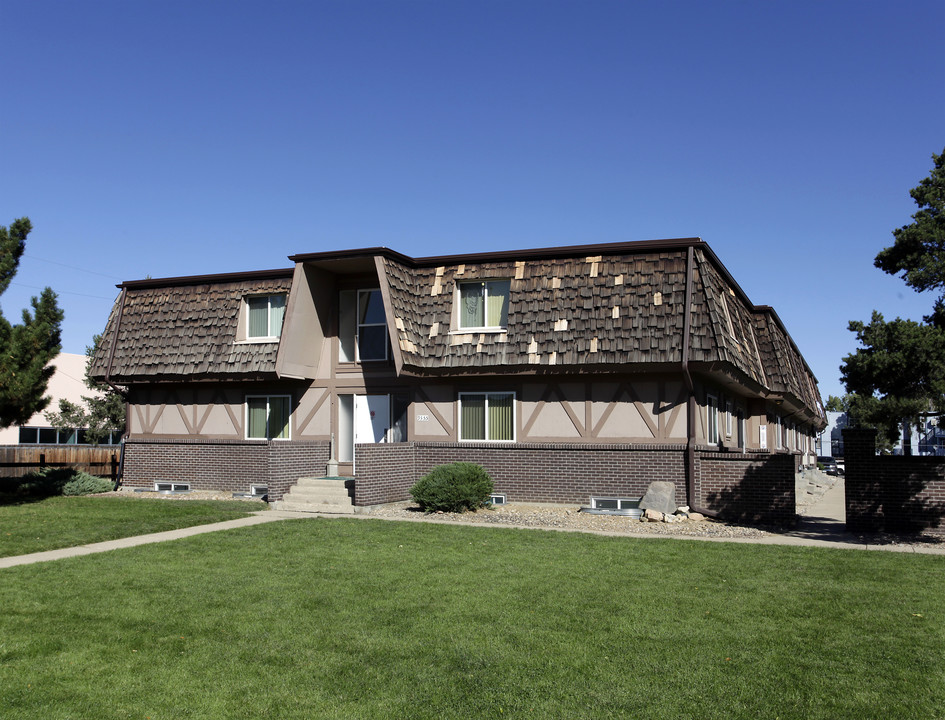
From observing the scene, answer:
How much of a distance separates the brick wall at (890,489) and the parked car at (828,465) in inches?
1261

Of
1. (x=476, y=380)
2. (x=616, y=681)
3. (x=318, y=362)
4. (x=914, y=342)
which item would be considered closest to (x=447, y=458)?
(x=476, y=380)

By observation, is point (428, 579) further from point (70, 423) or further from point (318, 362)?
point (70, 423)

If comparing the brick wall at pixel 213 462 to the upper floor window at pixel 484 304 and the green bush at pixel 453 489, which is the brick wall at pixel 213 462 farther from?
the upper floor window at pixel 484 304

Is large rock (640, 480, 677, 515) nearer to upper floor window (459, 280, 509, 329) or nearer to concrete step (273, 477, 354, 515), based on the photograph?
upper floor window (459, 280, 509, 329)

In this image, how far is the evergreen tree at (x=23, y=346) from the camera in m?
17.3

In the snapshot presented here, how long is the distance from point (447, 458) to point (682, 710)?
48.1 feet

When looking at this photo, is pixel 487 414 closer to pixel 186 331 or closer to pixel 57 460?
pixel 186 331

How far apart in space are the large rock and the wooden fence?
17.9 metres

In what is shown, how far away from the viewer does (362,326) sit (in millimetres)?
22219

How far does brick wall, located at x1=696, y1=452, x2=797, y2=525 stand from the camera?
16469 mm

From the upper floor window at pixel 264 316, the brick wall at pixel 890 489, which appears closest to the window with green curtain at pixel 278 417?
the upper floor window at pixel 264 316

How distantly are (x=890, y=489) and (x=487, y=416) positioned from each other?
9.14 meters

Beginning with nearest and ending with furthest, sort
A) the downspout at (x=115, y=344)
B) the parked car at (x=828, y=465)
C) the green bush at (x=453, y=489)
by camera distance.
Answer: the green bush at (x=453, y=489) → the downspout at (x=115, y=344) → the parked car at (x=828, y=465)

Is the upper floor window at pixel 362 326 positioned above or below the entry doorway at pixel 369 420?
above
